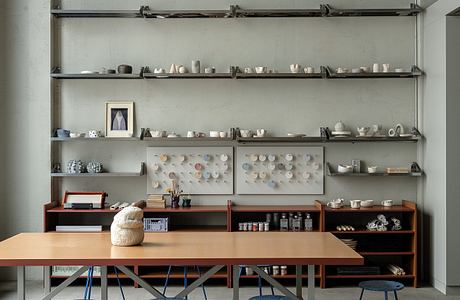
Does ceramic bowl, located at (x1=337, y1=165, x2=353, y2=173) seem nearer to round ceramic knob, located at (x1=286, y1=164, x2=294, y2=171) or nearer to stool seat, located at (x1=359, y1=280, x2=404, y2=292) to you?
round ceramic knob, located at (x1=286, y1=164, x2=294, y2=171)

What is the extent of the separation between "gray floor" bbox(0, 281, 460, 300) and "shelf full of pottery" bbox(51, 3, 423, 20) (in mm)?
3111

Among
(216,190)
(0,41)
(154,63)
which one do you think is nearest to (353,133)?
(216,190)

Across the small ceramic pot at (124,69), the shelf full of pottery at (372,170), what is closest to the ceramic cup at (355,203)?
the shelf full of pottery at (372,170)

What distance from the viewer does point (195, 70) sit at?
671cm

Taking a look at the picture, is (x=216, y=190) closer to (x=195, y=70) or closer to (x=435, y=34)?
(x=195, y=70)

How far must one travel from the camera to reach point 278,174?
691 cm

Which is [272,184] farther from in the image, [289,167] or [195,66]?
[195,66]

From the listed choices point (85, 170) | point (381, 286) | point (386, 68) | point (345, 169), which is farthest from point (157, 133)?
point (381, 286)

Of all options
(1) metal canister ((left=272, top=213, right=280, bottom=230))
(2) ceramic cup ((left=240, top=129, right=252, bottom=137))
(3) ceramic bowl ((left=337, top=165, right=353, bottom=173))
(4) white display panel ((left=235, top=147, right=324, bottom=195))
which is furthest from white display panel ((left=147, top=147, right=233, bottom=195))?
(3) ceramic bowl ((left=337, top=165, right=353, bottom=173))

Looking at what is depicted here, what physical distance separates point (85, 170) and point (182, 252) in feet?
10.1

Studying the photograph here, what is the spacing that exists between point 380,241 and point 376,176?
78 centimetres

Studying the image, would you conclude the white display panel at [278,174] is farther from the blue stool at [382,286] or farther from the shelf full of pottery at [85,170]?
the blue stool at [382,286]

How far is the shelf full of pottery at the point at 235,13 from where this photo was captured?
22.0ft

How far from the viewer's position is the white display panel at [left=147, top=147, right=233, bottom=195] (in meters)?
6.90
